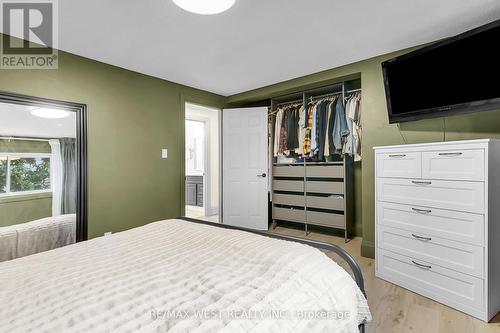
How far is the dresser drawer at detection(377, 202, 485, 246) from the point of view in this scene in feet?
5.53

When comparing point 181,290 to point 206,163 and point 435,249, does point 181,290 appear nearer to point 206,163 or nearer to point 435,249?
point 435,249

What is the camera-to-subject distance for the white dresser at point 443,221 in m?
1.65

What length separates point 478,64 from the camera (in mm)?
1794

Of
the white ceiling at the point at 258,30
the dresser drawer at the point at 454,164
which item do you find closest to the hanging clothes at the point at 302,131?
the white ceiling at the point at 258,30

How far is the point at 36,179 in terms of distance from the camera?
7.38 ft

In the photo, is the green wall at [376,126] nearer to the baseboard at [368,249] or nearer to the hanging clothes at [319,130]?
the baseboard at [368,249]

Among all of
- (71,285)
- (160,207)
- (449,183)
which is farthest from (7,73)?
(449,183)

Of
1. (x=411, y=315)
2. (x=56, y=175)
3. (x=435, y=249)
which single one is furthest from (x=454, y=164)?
(x=56, y=175)

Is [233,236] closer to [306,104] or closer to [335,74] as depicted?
[335,74]

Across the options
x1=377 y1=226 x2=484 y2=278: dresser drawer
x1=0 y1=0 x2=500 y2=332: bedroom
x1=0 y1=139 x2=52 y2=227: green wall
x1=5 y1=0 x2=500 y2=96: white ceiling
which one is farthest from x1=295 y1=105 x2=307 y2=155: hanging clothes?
x1=0 y1=139 x2=52 y2=227: green wall

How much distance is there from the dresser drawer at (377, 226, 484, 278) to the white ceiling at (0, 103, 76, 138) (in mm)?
3104

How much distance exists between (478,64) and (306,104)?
6.50 ft

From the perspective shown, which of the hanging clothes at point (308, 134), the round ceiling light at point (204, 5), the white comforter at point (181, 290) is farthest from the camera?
the hanging clothes at point (308, 134)

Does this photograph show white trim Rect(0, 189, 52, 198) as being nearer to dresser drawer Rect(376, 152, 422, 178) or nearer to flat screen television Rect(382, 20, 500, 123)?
dresser drawer Rect(376, 152, 422, 178)
